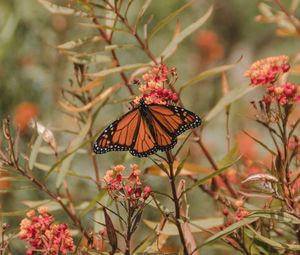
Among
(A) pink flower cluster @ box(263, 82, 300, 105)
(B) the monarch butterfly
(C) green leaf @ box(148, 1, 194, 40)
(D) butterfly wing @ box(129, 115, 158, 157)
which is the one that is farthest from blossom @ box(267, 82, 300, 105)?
(C) green leaf @ box(148, 1, 194, 40)

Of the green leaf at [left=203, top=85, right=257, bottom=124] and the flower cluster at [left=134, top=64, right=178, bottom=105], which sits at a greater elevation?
the flower cluster at [left=134, top=64, right=178, bottom=105]

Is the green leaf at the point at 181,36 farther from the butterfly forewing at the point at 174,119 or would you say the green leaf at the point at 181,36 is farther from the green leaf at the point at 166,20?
the butterfly forewing at the point at 174,119

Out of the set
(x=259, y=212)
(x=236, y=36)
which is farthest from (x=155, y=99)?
(x=236, y=36)

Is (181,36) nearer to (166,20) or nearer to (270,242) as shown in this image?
(166,20)

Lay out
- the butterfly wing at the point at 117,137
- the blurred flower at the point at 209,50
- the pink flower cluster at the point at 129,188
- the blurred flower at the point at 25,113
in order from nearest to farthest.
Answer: the pink flower cluster at the point at 129,188 → the butterfly wing at the point at 117,137 → the blurred flower at the point at 25,113 → the blurred flower at the point at 209,50

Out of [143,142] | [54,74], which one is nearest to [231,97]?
[143,142]

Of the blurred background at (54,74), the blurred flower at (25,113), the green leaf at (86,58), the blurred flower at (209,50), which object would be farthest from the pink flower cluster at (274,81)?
the blurred flower at (209,50)

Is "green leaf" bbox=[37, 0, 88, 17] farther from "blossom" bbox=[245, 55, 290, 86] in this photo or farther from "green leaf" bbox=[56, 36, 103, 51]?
"blossom" bbox=[245, 55, 290, 86]

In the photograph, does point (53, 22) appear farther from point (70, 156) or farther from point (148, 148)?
point (148, 148)
